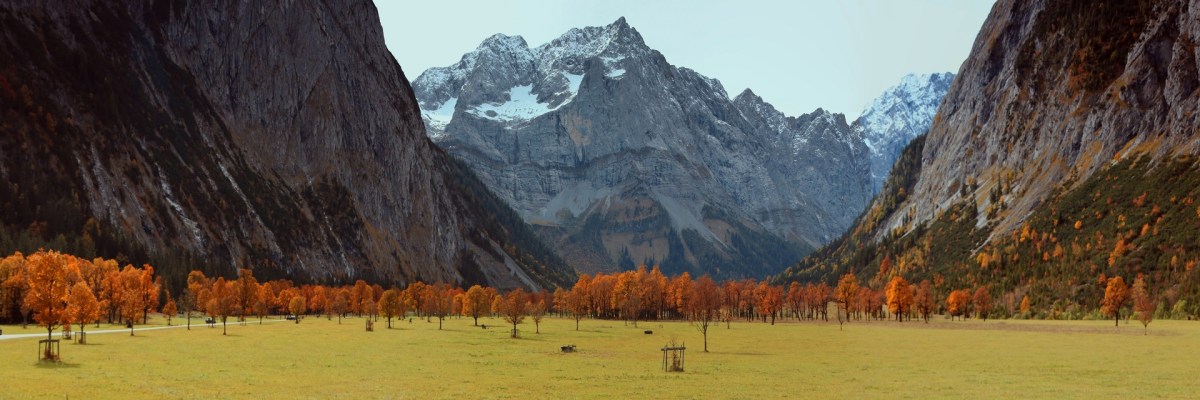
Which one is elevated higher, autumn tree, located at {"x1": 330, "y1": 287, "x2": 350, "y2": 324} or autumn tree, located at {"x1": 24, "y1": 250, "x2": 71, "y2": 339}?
autumn tree, located at {"x1": 24, "y1": 250, "x2": 71, "y2": 339}

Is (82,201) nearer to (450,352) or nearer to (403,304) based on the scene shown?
(403,304)

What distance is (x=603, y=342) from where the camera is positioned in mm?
107000

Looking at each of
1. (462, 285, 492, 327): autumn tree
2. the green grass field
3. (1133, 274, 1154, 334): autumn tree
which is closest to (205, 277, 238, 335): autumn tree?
the green grass field

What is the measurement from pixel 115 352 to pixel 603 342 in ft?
179

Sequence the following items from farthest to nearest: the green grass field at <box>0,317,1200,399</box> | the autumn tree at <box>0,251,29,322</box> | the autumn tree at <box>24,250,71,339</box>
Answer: the autumn tree at <box>0,251,29,322</box> → the autumn tree at <box>24,250,71,339</box> → the green grass field at <box>0,317,1200,399</box>

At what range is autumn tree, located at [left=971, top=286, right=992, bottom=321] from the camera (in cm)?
17712

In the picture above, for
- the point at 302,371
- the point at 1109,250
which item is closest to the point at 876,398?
the point at 302,371

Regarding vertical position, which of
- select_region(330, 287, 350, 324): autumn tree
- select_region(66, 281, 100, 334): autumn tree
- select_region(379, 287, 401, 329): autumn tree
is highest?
select_region(66, 281, 100, 334): autumn tree

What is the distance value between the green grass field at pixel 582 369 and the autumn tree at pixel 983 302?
75.7 meters

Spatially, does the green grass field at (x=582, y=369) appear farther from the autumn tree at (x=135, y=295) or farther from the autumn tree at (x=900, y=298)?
the autumn tree at (x=900, y=298)

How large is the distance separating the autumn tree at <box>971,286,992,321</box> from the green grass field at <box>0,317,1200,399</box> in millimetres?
75700

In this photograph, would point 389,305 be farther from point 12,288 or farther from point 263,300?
point 12,288

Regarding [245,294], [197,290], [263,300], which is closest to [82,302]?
[197,290]

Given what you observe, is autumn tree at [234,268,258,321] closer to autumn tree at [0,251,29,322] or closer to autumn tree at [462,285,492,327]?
autumn tree at [0,251,29,322]
